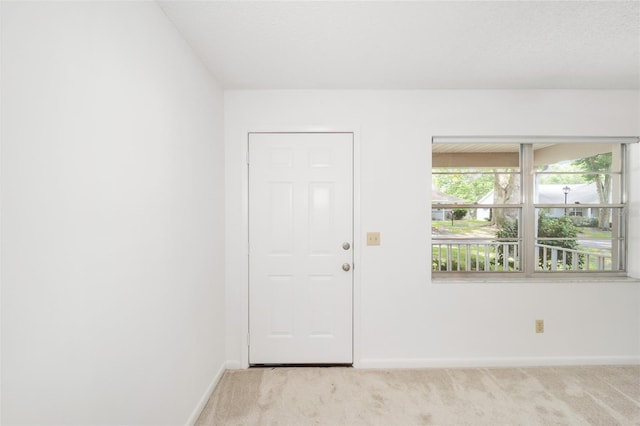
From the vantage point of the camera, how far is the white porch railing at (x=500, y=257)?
2629 mm

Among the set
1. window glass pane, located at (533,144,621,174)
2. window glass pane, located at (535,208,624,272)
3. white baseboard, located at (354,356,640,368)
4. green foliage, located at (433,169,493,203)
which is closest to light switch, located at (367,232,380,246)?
green foliage, located at (433,169,493,203)

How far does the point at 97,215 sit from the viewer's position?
3.48 ft

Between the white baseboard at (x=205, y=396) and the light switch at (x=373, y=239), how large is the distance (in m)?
1.61

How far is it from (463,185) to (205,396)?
269 cm

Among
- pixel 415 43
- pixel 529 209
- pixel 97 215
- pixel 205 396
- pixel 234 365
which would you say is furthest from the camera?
pixel 529 209

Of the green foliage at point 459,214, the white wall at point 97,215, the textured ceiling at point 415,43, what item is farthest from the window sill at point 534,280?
the white wall at point 97,215

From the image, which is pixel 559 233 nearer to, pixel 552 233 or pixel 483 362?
pixel 552 233

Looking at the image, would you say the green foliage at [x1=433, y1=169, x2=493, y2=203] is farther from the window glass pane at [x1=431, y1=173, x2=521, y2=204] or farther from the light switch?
the light switch

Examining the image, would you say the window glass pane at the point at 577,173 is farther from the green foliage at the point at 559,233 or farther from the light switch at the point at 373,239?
the light switch at the point at 373,239

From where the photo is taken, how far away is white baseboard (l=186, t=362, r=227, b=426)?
1810mm

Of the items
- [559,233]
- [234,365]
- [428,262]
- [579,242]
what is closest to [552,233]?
[559,233]

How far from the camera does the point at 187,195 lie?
1.79 m

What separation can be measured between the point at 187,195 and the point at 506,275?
108 inches

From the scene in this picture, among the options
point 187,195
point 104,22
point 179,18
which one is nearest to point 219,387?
point 187,195
